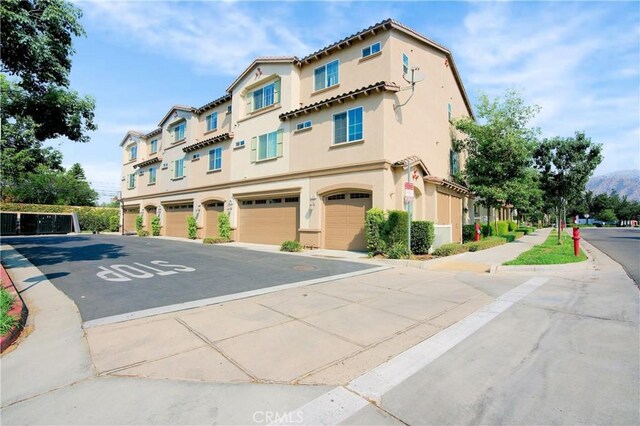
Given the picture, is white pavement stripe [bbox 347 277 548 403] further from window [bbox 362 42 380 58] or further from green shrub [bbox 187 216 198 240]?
green shrub [bbox 187 216 198 240]

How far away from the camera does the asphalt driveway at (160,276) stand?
21.3 ft

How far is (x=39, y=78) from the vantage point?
325 inches

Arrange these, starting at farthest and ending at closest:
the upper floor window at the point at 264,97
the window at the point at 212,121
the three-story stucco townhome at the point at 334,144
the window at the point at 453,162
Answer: the window at the point at 212,121
the window at the point at 453,162
the upper floor window at the point at 264,97
the three-story stucco townhome at the point at 334,144

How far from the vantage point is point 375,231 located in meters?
13.6

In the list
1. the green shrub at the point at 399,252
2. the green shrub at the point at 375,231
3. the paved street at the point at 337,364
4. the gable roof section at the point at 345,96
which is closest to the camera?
the paved street at the point at 337,364

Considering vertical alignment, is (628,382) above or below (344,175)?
below

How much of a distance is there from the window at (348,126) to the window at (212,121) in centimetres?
1366

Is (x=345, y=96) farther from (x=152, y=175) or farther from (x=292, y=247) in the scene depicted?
(x=152, y=175)

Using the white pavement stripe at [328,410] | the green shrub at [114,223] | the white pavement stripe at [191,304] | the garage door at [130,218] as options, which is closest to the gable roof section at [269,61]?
the white pavement stripe at [191,304]

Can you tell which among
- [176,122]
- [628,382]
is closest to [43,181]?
[176,122]

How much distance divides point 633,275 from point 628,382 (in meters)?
8.11

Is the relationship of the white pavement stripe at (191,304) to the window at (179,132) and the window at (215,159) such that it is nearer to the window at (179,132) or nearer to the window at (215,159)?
the window at (215,159)

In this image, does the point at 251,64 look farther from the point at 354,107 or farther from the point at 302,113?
the point at 354,107

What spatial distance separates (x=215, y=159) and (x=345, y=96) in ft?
43.2
